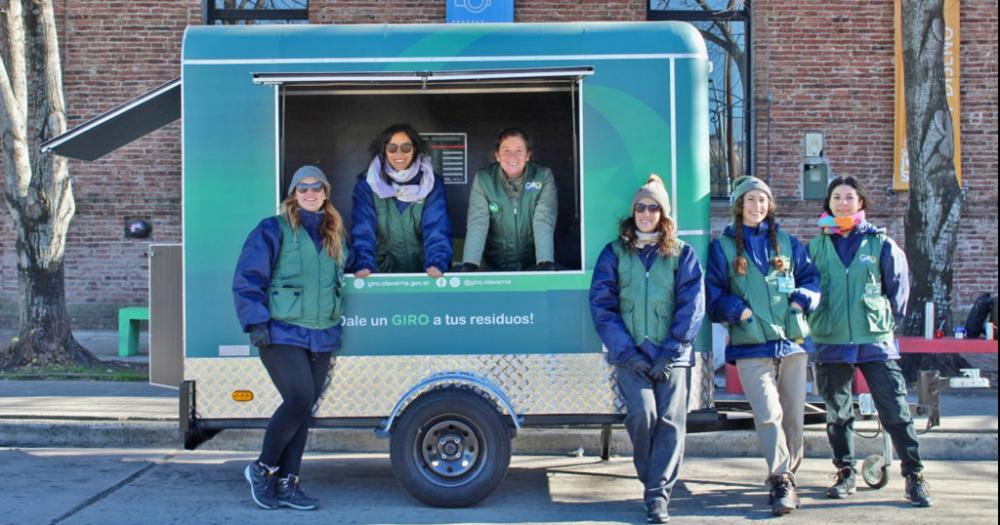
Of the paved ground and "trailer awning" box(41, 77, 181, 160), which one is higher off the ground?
"trailer awning" box(41, 77, 181, 160)

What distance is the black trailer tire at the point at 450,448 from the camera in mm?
6109

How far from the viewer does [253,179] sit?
620 cm

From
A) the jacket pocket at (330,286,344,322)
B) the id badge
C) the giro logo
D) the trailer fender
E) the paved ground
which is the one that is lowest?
the paved ground

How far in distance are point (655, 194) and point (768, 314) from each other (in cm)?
98

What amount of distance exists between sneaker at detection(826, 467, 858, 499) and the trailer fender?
6.66 ft

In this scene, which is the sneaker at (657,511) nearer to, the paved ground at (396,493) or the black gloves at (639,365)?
the paved ground at (396,493)

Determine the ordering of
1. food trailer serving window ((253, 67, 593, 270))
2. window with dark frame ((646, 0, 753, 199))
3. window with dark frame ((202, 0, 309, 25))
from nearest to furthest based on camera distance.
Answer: food trailer serving window ((253, 67, 593, 270)) → window with dark frame ((646, 0, 753, 199)) → window with dark frame ((202, 0, 309, 25))

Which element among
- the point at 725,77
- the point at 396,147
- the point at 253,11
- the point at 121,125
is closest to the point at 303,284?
the point at 396,147

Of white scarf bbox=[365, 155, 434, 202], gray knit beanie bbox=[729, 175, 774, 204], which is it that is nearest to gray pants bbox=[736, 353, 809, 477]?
gray knit beanie bbox=[729, 175, 774, 204]

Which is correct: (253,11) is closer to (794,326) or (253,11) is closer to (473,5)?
(473,5)

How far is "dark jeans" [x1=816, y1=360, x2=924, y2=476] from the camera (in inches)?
251

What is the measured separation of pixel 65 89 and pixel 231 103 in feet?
27.2

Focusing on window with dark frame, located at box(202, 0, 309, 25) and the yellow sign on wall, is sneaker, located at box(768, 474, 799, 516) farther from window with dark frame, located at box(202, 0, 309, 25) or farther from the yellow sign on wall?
window with dark frame, located at box(202, 0, 309, 25)

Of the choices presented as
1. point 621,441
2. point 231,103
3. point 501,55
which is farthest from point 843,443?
point 231,103
